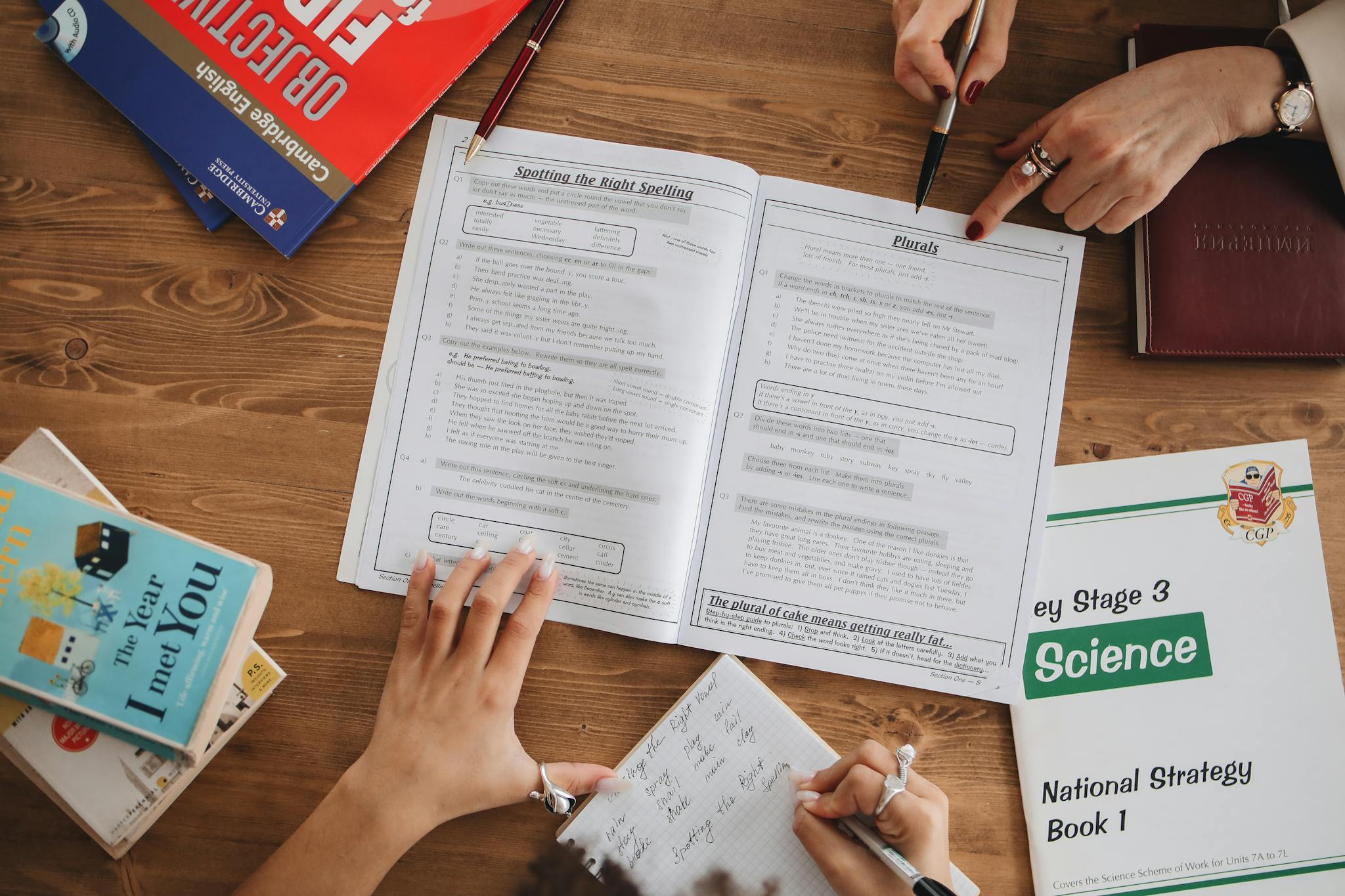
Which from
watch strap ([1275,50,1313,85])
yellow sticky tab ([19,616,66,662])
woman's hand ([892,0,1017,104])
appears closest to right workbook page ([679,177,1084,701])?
woman's hand ([892,0,1017,104])

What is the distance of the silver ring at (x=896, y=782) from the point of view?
2.24 feet

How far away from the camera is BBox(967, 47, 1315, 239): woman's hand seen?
0.75 metres

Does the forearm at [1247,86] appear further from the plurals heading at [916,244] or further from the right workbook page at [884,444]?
the plurals heading at [916,244]

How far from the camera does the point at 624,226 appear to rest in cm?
80

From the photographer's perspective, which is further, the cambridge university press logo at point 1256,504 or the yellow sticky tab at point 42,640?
the cambridge university press logo at point 1256,504

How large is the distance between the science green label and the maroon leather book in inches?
11.0

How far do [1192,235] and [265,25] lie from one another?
96 centimetres

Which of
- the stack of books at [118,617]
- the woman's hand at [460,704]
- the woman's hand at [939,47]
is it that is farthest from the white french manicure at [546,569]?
the woman's hand at [939,47]

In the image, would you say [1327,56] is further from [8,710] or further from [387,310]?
[8,710]

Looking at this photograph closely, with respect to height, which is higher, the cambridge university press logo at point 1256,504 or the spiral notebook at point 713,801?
the cambridge university press logo at point 1256,504

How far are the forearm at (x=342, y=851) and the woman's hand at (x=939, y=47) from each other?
869 mm

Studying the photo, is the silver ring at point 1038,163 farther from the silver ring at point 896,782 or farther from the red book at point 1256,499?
the silver ring at point 896,782

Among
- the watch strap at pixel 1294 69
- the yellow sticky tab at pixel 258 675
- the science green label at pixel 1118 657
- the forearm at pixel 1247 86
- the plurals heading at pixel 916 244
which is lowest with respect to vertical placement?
the yellow sticky tab at pixel 258 675

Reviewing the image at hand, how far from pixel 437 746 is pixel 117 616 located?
0.30m
